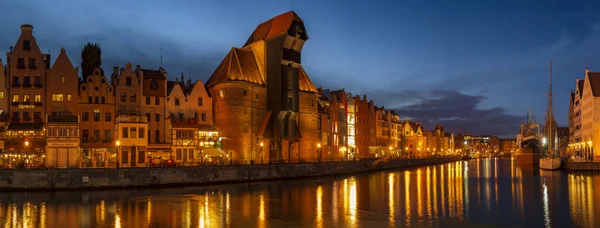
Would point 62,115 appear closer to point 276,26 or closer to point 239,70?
point 239,70

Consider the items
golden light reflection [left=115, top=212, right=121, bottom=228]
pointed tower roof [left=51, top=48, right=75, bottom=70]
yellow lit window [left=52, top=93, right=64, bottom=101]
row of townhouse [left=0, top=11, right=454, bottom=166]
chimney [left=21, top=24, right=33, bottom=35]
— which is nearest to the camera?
golden light reflection [left=115, top=212, right=121, bottom=228]

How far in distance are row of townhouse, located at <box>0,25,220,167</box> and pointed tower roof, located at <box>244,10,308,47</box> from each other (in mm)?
20511

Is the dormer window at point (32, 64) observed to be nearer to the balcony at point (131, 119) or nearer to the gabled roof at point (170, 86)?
the balcony at point (131, 119)

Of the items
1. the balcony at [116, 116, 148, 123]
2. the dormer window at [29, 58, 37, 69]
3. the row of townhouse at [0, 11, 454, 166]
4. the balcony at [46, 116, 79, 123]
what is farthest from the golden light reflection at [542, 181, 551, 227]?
the dormer window at [29, 58, 37, 69]

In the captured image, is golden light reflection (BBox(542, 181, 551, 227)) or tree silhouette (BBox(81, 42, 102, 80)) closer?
golden light reflection (BBox(542, 181, 551, 227))

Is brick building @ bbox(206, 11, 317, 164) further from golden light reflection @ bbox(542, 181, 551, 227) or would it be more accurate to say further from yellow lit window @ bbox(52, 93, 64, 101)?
golden light reflection @ bbox(542, 181, 551, 227)

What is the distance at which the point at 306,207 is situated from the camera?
44.4m

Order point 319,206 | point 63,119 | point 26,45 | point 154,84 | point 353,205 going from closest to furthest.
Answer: point 319,206 < point 353,205 < point 63,119 < point 26,45 < point 154,84

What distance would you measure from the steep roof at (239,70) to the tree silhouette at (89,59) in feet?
56.9

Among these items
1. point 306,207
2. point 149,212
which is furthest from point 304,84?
point 149,212

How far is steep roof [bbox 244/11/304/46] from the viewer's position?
283 feet

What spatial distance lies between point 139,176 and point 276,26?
37658mm

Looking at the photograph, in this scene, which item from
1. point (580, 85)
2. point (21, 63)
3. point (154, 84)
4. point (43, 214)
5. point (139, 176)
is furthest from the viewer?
point (580, 85)

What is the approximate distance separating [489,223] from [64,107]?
55.9 m
